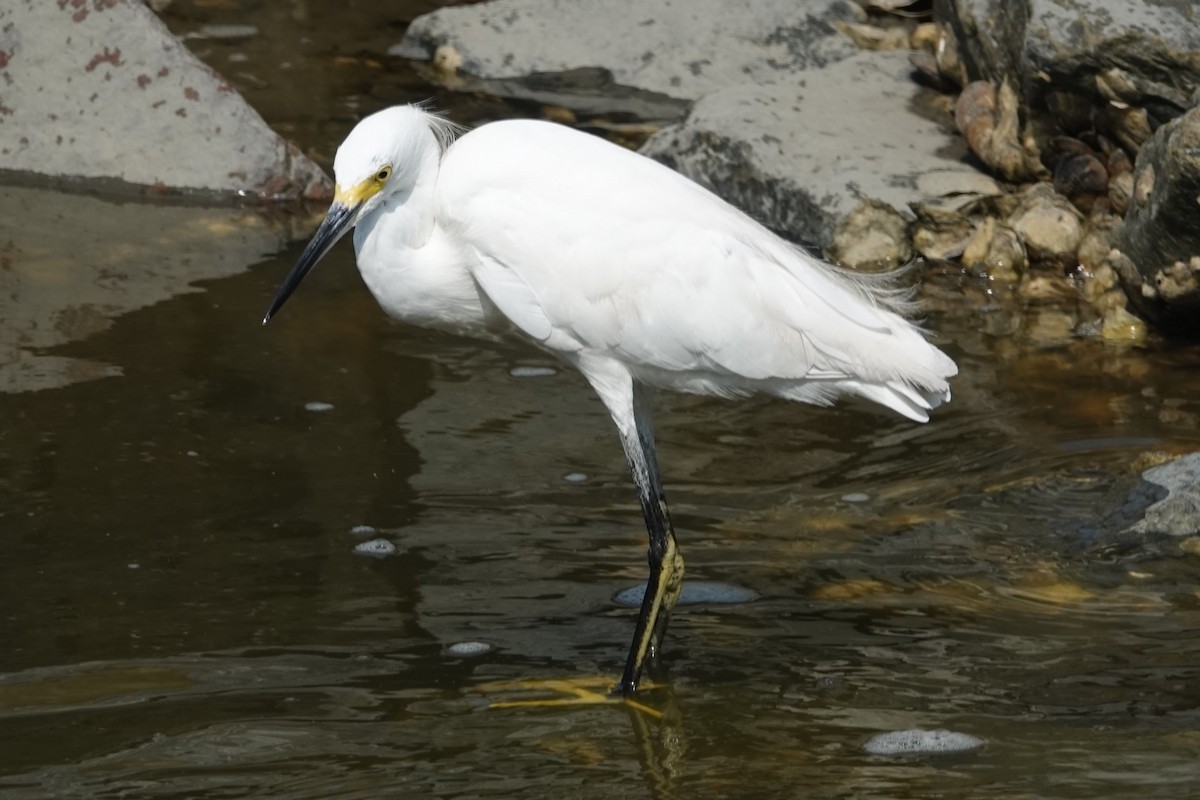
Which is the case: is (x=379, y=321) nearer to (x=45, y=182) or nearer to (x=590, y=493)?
(x=590, y=493)

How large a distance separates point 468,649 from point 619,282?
3.04 ft

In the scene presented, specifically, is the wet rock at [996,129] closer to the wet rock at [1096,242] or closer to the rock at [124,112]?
the wet rock at [1096,242]

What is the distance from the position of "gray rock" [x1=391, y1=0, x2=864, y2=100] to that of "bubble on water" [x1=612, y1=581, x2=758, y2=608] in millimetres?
4325

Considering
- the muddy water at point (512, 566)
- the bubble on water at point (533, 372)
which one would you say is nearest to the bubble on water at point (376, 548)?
the muddy water at point (512, 566)

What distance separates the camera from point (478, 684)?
3.73m

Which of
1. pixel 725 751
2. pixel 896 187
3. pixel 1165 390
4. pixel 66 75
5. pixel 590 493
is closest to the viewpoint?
pixel 725 751

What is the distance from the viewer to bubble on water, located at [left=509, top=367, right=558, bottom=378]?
5.51 m

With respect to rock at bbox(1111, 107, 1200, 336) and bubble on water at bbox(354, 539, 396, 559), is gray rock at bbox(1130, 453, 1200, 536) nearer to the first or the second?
rock at bbox(1111, 107, 1200, 336)

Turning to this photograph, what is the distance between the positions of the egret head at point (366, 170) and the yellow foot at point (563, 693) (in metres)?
1.03

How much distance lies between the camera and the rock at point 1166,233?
5195 millimetres

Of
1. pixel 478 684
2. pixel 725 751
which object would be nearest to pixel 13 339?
pixel 478 684

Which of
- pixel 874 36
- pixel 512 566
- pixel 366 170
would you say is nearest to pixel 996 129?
pixel 874 36

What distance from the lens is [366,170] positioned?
377 centimetres

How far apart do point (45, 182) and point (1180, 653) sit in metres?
5.00
